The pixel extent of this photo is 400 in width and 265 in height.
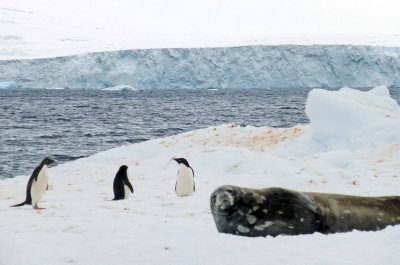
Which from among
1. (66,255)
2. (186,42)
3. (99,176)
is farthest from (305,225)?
(186,42)

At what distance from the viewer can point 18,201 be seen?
11.9m

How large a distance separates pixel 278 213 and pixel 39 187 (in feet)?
20.8

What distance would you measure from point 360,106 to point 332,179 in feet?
19.2

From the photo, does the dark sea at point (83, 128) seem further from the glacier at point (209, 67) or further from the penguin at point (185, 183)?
the glacier at point (209, 67)

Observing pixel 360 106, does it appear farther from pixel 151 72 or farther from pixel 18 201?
pixel 151 72

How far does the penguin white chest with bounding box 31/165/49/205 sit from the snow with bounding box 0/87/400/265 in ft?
0.87

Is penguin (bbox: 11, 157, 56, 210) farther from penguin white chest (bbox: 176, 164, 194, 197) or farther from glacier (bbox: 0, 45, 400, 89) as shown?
glacier (bbox: 0, 45, 400, 89)

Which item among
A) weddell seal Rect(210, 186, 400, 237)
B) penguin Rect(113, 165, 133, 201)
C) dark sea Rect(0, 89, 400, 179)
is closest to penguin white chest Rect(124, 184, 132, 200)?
penguin Rect(113, 165, 133, 201)

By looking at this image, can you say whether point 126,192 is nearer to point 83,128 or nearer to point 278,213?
point 278,213

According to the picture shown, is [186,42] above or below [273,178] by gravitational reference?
above

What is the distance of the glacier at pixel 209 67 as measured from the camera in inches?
3834

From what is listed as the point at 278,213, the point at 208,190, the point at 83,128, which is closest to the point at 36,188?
the point at 208,190

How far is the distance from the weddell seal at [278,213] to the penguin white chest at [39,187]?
565 centimetres

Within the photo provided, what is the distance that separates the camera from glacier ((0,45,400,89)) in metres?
97.4
